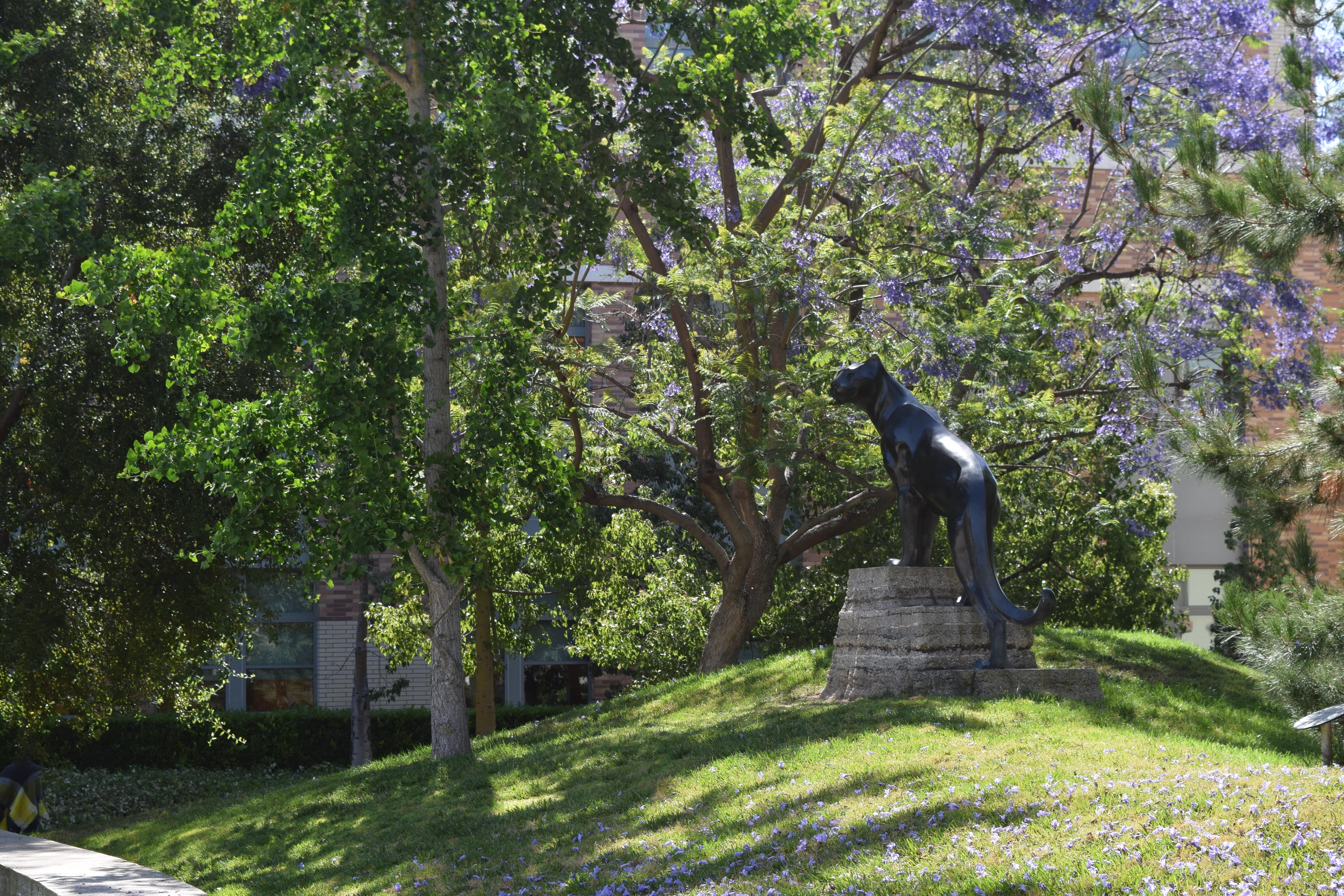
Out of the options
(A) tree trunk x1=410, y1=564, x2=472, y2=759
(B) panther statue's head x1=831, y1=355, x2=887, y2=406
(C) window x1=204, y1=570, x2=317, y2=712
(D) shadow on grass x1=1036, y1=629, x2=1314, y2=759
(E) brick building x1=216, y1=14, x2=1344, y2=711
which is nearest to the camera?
(D) shadow on grass x1=1036, y1=629, x2=1314, y2=759

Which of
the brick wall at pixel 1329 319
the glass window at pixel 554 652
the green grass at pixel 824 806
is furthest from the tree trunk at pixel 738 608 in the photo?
the glass window at pixel 554 652

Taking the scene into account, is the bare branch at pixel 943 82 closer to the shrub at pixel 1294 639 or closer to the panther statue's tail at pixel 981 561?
the panther statue's tail at pixel 981 561

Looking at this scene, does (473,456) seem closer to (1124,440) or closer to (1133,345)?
(1133,345)

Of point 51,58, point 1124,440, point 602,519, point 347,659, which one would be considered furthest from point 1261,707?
point 347,659

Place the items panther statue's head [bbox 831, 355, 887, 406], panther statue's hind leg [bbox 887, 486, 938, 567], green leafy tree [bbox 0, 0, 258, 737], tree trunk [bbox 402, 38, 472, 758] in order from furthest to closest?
green leafy tree [bbox 0, 0, 258, 737] → tree trunk [bbox 402, 38, 472, 758] → panther statue's head [bbox 831, 355, 887, 406] → panther statue's hind leg [bbox 887, 486, 938, 567]

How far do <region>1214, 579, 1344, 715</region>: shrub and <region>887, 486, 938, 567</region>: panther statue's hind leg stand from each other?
2.64 metres

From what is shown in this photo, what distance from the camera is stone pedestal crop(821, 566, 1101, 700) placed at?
10156 millimetres

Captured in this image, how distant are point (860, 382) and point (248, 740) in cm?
1522

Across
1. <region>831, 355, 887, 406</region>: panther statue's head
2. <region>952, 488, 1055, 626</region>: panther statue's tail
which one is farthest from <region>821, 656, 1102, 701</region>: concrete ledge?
<region>831, 355, 887, 406</region>: panther statue's head

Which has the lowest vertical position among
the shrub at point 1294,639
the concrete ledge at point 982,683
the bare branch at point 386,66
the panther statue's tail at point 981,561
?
the concrete ledge at point 982,683

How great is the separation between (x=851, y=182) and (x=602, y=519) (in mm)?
7279

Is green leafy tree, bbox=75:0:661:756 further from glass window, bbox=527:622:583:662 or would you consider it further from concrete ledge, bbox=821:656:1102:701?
glass window, bbox=527:622:583:662

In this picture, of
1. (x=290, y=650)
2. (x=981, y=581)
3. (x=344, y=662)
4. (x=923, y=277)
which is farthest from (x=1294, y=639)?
(x=290, y=650)

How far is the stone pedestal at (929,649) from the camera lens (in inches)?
400
